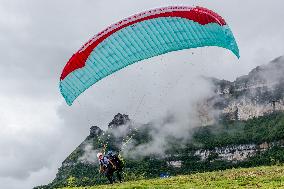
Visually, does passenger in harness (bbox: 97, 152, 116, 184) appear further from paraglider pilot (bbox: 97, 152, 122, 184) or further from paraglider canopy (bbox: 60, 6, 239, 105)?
paraglider canopy (bbox: 60, 6, 239, 105)

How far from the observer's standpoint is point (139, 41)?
20.9 m

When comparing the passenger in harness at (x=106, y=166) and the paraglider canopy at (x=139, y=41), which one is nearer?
the paraglider canopy at (x=139, y=41)

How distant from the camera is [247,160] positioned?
647ft

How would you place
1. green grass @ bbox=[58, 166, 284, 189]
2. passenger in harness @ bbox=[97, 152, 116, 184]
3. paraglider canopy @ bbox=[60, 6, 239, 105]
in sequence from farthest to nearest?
passenger in harness @ bbox=[97, 152, 116, 184]
paraglider canopy @ bbox=[60, 6, 239, 105]
green grass @ bbox=[58, 166, 284, 189]

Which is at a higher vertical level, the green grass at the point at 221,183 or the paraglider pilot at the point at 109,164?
the paraglider pilot at the point at 109,164

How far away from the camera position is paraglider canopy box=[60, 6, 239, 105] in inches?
770

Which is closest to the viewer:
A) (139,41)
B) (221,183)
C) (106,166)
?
(221,183)

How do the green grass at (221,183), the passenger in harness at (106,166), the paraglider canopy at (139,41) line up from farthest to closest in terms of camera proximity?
the passenger in harness at (106,166) < the paraglider canopy at (139,41) < the green grass at (221,183)

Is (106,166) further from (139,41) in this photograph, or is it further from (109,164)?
(139,41)

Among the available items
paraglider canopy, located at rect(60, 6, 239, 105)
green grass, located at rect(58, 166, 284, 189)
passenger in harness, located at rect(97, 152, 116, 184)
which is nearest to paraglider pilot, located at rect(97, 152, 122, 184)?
passenger in harness, located at rect(97, 152, 116, 184)

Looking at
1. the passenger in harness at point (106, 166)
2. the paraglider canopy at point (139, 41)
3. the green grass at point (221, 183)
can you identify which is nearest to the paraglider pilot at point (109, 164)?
the passenger in harness at point (106, 166)

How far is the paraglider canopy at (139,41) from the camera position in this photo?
1955 cm

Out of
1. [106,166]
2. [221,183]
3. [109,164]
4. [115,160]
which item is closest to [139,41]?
[115,160]

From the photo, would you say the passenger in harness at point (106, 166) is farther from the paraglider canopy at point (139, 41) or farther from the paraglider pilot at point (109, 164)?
the paraglider canopy at point (139, 41)
